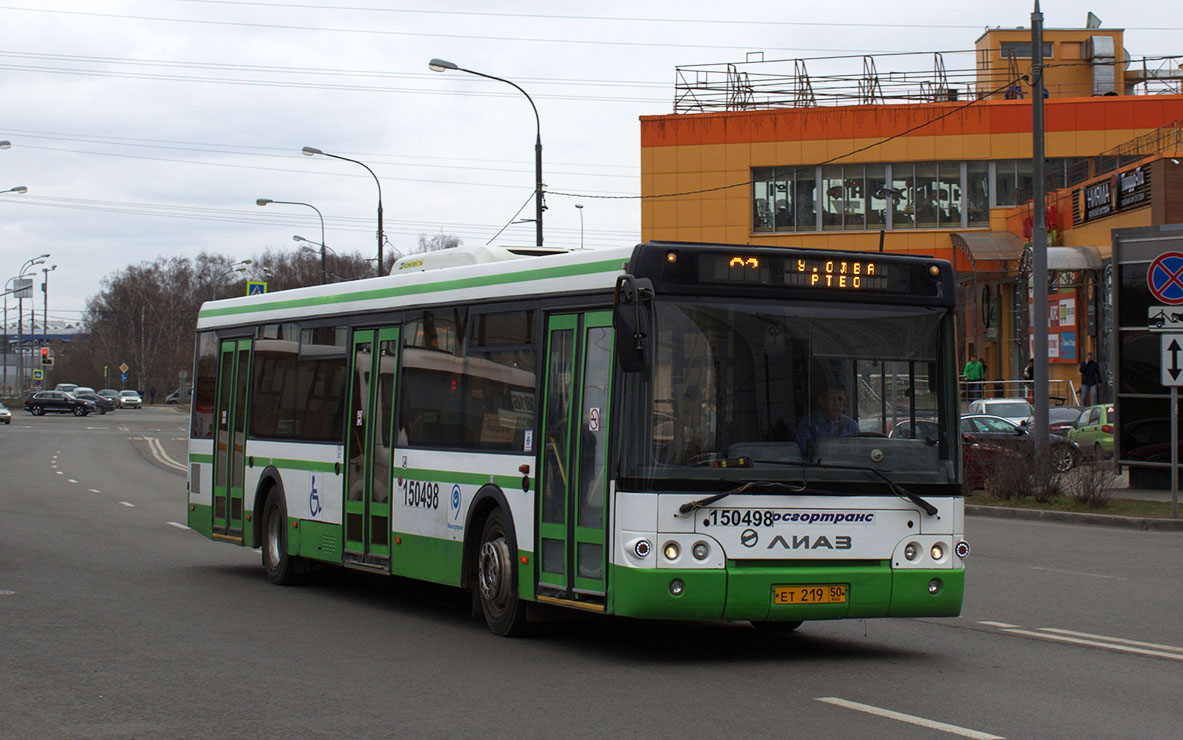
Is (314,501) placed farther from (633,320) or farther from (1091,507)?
(1091,507)


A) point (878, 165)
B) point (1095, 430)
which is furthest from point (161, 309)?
point (1095, 430)

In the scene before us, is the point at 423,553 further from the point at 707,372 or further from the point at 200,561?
the point at 200,561

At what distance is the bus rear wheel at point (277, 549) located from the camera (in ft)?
48.7

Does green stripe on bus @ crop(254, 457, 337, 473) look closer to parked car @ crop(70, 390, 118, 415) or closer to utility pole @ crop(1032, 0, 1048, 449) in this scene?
utility pole @ crop(1032, 0, 1048, 449)

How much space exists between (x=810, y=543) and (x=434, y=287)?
4.19m

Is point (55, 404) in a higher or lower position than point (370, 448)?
higher

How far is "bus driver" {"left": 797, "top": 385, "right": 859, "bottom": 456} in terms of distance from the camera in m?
9.58

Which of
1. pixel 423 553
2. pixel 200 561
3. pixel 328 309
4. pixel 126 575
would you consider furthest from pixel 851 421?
pixel 200 561

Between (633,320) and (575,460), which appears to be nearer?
(633,320)

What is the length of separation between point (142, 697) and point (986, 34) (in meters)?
73.7

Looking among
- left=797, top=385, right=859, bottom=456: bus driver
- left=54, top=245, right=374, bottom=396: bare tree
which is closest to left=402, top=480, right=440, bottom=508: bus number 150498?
left=797, top=385, right=859, bottom=456: bus driver

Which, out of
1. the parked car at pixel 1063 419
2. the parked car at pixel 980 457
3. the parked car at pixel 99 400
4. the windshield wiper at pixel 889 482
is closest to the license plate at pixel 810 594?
the windshield wiper at pixel 889 482

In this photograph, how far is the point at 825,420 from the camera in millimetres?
9609

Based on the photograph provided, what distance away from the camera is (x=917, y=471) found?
9.84m
